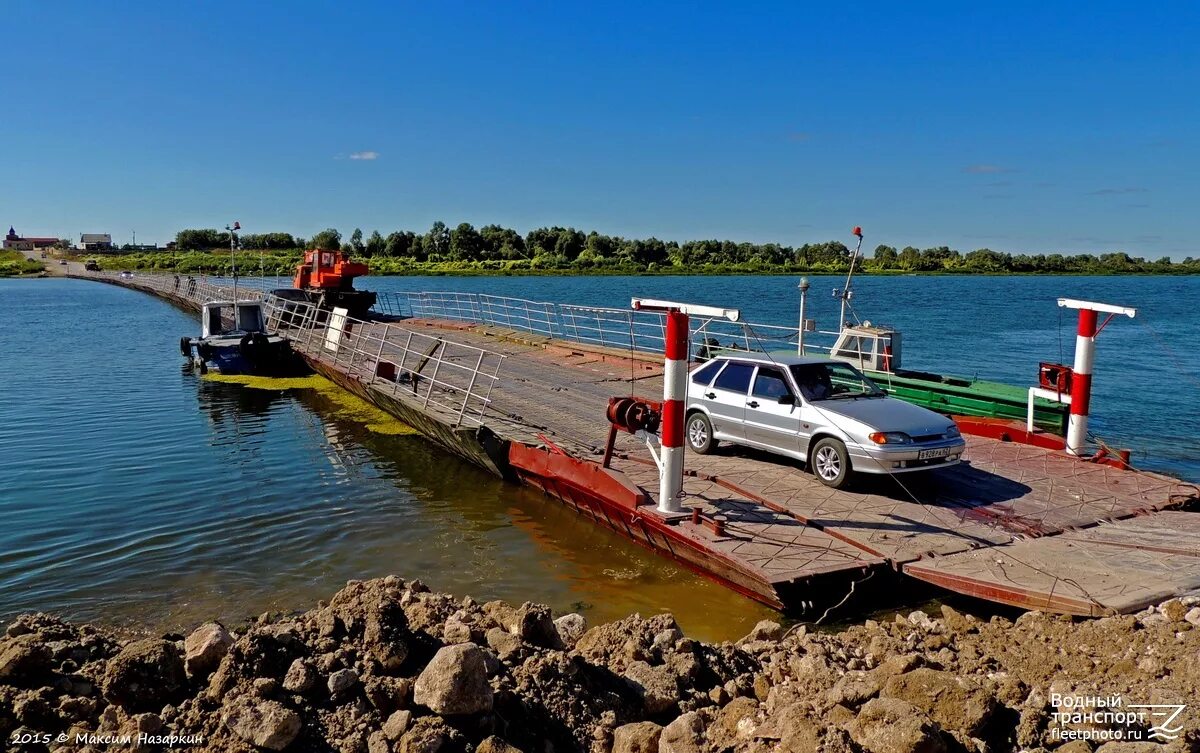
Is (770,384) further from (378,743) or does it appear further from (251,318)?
(251,318)

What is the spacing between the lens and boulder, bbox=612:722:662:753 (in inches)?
198

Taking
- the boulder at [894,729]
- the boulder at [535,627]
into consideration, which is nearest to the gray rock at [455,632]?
the boulder at [535,627]

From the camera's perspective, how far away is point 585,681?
5.59 m

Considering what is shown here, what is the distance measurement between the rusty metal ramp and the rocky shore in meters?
0.91

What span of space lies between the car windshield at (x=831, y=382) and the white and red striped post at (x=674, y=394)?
2029mm

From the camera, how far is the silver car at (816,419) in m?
10.4

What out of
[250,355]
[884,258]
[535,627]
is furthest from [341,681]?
[884,258]

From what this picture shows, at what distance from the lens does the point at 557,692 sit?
5.45m

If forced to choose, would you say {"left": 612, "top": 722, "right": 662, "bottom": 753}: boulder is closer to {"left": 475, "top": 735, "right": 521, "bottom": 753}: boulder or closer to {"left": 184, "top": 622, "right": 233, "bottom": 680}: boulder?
{"left": 475, "top": 735, "right": 521, "bottom": 753}: boulder

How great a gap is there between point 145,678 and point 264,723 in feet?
3.41

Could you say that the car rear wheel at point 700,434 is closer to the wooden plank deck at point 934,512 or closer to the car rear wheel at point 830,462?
the wooden plank deck at point 934,512

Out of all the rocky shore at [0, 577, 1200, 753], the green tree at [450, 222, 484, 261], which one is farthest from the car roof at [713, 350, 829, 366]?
the green tree at [450, 222, 484, 261]

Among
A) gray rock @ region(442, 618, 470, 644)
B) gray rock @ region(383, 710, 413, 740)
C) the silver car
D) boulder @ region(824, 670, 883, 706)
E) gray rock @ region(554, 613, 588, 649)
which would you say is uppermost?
the silver car

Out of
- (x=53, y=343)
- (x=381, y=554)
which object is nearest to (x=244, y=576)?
(x=381, y=554)
